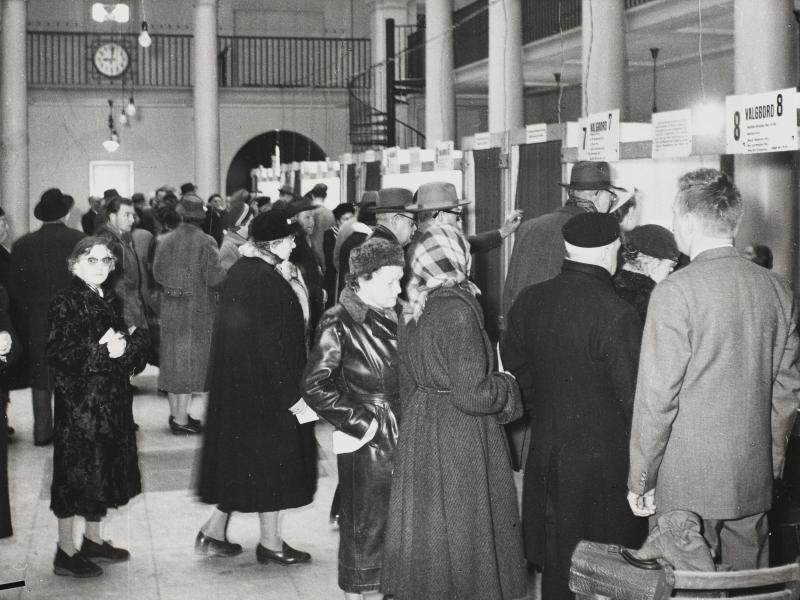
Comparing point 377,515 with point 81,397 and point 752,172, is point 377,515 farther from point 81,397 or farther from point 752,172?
point 752,172

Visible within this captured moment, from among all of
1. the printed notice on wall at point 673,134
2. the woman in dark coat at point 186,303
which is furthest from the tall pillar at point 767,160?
the woman in dark coat at point 186,303

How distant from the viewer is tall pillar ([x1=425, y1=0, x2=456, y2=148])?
16078 mm

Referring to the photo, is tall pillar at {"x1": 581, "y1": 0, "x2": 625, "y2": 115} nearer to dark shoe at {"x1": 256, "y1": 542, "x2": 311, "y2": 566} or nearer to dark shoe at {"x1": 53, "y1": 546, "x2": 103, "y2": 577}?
dark shoe at {"x1": 256, "y1": 542, "x2": 311, "y2": 566}

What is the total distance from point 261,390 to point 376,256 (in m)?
1.22

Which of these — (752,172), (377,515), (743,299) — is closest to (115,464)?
(377,515)

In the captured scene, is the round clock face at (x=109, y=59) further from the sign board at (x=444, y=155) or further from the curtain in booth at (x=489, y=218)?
the curtain in booth at (x=489, y=218)

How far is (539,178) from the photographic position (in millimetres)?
7480

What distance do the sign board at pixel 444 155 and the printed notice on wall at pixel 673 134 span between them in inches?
122

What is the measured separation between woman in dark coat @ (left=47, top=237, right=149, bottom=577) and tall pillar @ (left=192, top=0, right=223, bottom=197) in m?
14.1

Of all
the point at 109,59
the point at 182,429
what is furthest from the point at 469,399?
the point at 109,59

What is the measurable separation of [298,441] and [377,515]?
3.24ft

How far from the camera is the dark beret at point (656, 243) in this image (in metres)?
4.31

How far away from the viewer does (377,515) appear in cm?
378

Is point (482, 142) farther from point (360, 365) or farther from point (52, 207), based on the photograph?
point (360, 365)
